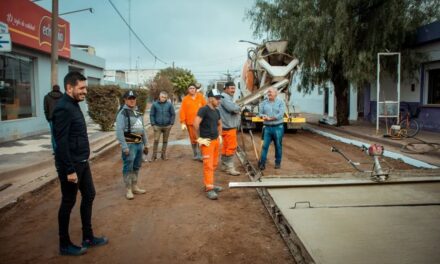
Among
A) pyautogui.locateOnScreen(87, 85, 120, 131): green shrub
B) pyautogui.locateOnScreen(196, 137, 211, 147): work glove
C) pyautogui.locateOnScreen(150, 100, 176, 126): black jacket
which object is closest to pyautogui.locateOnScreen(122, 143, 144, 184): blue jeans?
pyautogui.locateOnScreen(196, 137, 211, 147): work glove

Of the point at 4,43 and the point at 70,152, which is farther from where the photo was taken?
the point at 4,43

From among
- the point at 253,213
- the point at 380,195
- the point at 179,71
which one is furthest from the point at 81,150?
the point at 179,71

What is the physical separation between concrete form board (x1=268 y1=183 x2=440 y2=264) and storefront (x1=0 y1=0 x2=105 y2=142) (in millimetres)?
11570

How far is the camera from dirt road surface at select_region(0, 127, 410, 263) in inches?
171

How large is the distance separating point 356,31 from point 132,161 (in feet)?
42.7

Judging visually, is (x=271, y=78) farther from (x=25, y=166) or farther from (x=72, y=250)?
(x=72, y=250)

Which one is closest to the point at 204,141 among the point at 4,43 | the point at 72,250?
the point at 72,250

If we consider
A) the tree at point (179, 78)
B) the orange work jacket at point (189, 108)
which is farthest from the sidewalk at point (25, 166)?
the tree at point (179, 78)

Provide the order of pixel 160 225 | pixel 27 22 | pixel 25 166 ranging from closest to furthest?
pixel 160 225
pixel 25 166
pixel 27 22

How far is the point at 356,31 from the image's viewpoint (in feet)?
54.1

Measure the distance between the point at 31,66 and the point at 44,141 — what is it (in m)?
4.47

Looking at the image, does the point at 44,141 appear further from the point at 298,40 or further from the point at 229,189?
the point at 298,40

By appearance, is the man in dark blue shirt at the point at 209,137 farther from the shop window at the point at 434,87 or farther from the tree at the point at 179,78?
the tree at the point at 179,78

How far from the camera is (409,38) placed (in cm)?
1658
